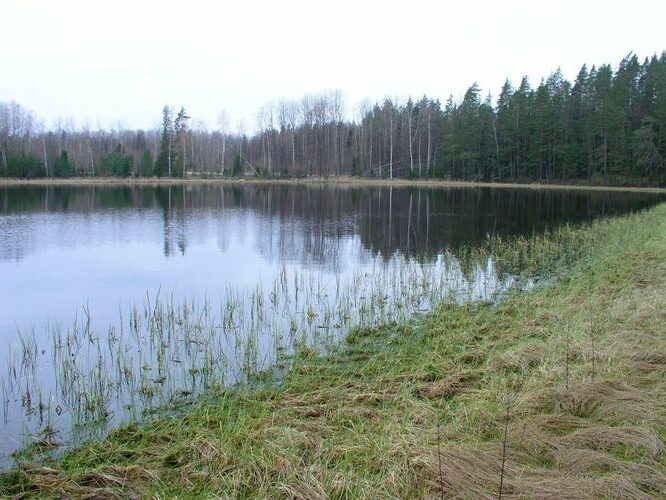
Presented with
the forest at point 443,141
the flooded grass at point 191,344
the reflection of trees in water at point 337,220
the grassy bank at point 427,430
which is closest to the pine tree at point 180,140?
the forest at point 443,141

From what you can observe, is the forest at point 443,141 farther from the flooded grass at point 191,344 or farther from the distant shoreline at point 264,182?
the flooded grass at point 191,344

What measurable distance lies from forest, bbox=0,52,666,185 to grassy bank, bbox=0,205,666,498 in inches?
2425

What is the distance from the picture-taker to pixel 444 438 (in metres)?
5.03

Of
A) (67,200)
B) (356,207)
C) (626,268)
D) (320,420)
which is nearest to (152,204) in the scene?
(67,200)

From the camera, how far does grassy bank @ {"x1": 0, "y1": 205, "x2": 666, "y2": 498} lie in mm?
4305

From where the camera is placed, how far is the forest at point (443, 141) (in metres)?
63.6

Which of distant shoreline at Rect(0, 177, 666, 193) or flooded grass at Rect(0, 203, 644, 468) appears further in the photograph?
distant shoreline at Rect(0, 177, 666, 193)

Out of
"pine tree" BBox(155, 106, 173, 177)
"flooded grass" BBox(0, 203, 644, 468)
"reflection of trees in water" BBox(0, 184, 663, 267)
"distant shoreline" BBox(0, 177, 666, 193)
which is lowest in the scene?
"flooded grass" BBox(0, 203, 644, 468)

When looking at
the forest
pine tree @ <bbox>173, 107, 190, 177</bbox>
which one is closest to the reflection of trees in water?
the forest

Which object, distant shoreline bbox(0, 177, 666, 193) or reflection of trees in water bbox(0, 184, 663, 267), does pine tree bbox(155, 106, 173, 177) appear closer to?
distant shoreline bbox(0, 177, 666, 193)

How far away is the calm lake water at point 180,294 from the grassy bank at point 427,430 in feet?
3.89

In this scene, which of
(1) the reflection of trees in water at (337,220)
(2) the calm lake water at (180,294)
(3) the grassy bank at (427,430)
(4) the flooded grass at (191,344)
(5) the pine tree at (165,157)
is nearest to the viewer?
(3) the grassy bank at (427,430)

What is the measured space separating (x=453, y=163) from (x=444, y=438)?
7516 cm

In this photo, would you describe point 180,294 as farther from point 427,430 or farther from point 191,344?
point 427,430
